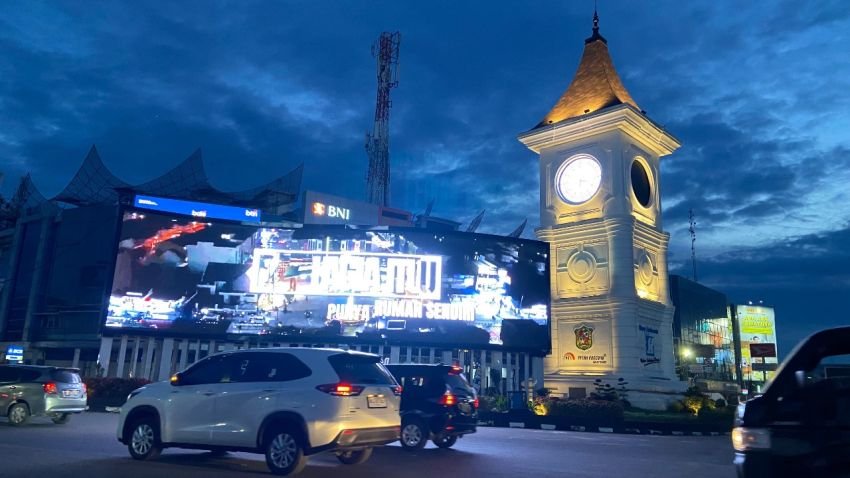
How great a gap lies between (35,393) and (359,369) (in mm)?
10783

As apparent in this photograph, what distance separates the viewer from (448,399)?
12852 millimetres

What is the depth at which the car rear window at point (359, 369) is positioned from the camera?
901 cm

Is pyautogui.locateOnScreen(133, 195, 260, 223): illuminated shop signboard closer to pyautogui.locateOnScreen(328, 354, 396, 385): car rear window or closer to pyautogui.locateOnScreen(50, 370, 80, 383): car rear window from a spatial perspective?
pyautogui.locateOnScreen(50, 370, 80, 383): car rear window

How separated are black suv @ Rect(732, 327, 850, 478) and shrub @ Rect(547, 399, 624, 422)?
20876mm

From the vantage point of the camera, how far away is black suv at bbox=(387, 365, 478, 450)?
500 inches

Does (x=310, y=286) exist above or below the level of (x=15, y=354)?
above

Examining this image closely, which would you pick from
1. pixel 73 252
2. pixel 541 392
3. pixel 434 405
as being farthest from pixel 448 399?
pixel 73 252

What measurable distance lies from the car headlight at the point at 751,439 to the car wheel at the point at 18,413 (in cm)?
1655

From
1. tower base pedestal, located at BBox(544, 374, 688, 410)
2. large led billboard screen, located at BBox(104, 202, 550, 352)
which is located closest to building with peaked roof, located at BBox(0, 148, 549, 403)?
large led billboard screen, located at BBox(104, 202, 550, 352)

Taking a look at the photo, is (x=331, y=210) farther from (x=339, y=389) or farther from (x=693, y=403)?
(x=339, y=389)

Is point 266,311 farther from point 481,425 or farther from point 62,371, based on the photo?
point 62,371

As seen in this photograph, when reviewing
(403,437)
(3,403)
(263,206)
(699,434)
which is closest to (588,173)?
(699,434)

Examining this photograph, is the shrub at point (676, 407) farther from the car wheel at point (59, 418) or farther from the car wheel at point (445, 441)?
the car wheel at point (59, 418)

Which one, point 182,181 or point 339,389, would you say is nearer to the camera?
point 339,389
